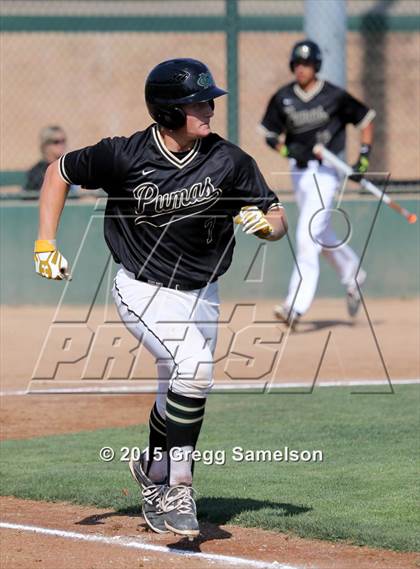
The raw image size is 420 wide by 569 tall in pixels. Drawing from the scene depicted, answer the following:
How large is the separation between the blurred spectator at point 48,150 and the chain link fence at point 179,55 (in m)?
0.39

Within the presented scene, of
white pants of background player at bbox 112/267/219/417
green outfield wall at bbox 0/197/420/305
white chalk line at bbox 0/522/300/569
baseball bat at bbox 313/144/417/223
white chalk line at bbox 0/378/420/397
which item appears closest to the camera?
white chalk line at bbox 0/522/300/569

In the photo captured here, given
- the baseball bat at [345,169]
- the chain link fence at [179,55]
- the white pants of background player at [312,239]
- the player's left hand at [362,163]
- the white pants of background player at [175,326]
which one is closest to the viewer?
the white pants of background player at [175,326]

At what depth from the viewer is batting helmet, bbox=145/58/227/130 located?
5.46 meters

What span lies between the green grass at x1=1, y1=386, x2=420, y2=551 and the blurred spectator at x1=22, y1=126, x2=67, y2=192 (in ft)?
18.6

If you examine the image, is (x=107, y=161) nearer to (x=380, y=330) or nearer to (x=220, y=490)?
(x=220, y=490)

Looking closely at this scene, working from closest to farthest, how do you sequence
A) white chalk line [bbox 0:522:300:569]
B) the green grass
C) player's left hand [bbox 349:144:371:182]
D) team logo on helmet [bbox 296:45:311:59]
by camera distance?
white chalk line [bbox 0:522:300:569], the green grass, team logo on helmet [bbox 296:45:311:59], player's left hand [bbox 349:144:371:182]

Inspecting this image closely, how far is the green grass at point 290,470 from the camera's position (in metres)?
5.79

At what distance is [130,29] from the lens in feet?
48.0

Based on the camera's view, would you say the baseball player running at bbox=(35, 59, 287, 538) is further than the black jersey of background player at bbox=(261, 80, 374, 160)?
No

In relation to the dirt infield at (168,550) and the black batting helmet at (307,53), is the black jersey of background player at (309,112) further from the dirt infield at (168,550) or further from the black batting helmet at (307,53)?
the dirt infield at (168,550)

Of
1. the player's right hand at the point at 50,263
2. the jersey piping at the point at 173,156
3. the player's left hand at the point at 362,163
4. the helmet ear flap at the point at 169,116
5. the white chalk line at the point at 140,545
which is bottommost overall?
the player's left hand at the point at 362,163

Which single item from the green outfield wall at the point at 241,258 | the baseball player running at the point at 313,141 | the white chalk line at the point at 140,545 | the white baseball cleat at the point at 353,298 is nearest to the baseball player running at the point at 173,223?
the white chalk line at the point at 140,545

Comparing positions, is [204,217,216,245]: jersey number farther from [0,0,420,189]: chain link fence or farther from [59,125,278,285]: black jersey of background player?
[0,0,420,189]: chain link fence

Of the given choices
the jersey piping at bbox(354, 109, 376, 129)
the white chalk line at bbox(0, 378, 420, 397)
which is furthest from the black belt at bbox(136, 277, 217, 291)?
the jersey piping at bbox(354, 109, 376, 129)
